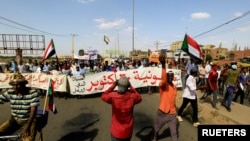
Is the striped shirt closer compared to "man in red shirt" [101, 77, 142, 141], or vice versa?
"man in red shirt" [101, 77, 142, 141]

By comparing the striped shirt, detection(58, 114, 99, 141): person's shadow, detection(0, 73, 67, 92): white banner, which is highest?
the striped shirt

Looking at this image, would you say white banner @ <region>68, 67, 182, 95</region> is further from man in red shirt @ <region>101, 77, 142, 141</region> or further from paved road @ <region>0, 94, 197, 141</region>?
man in red shirt @ <region>101, 77, 142, 141</region>

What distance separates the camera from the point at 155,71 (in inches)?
514

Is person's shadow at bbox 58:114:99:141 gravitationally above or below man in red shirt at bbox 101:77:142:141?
below

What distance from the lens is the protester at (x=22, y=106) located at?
157 inches

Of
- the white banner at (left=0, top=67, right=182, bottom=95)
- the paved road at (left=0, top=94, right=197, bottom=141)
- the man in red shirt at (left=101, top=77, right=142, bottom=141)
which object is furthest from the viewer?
the white banner at (left=0, top=67, right=182, bottom=95)

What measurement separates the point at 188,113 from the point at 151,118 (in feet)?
4.47

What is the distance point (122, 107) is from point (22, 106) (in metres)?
1.68

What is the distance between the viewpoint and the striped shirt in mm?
4047

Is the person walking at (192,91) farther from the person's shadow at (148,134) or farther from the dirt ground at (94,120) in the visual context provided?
the person's shadow at (148,134)

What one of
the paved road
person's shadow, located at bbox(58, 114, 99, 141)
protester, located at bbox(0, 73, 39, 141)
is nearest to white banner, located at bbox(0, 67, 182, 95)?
the paved road

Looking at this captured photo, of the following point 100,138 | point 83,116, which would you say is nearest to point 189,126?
point 100,138

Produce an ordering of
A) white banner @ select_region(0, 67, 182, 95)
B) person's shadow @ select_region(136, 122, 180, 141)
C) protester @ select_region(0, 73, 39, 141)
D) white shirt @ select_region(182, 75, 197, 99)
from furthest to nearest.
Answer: white banner @ select_region(0, 67, 182, 95) < white shirt @ select_region(182, 75, 197, 99) < person's shadow @ select_region(136, 122, 180, 141) < protester @ select_region(0, 73, 39, 141)

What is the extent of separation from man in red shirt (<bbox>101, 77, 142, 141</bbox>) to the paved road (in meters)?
2.06
